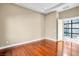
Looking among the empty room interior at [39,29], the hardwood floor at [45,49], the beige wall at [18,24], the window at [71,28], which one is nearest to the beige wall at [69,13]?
A: the empty room interior at [39,29]

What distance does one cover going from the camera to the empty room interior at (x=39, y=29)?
2.61 m

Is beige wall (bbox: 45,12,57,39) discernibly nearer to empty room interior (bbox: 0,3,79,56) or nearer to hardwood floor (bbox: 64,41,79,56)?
empty room interior (bbox: 0,3,79,56)

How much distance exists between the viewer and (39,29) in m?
2.81

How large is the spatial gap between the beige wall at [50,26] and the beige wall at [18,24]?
173mm

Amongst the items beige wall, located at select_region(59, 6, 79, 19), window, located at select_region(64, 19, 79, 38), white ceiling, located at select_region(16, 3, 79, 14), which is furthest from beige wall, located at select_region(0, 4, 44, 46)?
window, located at select_region(64, 19, 79, 38)

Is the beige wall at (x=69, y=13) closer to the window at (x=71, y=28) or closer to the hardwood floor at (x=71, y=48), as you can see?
the window at (x=71, y=28)

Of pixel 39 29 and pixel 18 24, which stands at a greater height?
pixel 18 24

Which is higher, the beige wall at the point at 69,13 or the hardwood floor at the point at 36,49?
the beige wall at the point at 69,13

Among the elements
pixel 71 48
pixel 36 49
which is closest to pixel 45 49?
pixel 36 49

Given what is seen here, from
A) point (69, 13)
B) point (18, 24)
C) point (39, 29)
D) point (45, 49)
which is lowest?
point (45, 49)

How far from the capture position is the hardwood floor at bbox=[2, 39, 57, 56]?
8.65 feet

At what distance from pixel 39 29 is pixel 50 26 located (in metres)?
0.34

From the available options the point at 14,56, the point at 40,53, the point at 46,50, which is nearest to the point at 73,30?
the point at 46,50

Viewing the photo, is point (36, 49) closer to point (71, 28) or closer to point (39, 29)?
point (39, 29)
